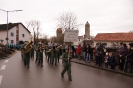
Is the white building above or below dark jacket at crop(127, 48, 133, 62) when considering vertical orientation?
above

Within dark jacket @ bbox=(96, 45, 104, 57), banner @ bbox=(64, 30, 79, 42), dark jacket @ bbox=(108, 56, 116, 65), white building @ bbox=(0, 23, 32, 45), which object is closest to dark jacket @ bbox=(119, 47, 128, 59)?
dark jacket @ bbox=(108, 56, 116, 65)

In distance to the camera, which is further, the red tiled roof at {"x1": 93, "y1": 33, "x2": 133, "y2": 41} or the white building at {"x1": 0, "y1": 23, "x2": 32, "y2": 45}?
the white building at {"x1": 0, "y1": 23, "x2": 32, "y2": 45}

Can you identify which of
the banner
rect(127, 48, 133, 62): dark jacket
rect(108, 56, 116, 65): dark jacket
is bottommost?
rect(108, 56, 116, 65): dark jacket

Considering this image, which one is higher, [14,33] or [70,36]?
[14,33]

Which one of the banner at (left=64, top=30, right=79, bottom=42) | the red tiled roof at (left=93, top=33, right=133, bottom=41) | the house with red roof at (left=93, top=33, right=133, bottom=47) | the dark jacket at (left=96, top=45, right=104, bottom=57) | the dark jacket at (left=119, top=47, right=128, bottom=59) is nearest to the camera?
the dark jacket at (left=119, top=47, right=128, bottom=59)

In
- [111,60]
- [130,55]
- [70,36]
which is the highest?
[70,36]

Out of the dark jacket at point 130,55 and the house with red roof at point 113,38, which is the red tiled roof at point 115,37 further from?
the dark jacket at point 130,55

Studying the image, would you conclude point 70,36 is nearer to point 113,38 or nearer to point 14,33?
point 113,38

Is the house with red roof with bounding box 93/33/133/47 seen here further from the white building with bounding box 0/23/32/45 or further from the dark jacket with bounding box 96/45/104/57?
the dark jacket with bounding box 96/45/104/57

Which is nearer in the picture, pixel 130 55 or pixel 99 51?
pixel 130 55

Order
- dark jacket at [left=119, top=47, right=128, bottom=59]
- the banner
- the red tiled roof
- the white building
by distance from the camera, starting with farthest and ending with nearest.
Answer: the white building < the red tiled roof < the banner < dark jacket at [left=119, top=47, right=128, bottom=59]

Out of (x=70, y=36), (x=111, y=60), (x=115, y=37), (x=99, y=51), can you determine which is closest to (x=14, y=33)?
(x=115, y=37)

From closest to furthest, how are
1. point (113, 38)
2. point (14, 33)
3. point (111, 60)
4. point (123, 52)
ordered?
point (123, 52) < point (111, 60) < point (113, 38) < point (14, 33)

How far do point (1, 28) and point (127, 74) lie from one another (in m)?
59.2
